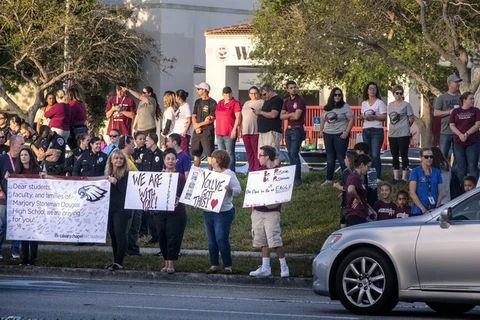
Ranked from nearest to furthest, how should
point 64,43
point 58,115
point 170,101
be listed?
1. point 58,115
2. point 170,101
3. point 64,43

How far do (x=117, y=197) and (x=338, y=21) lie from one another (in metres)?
11.0

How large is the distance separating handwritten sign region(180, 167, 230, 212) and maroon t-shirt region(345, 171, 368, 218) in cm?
169

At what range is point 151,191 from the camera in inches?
646

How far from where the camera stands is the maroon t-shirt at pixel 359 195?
15.3m

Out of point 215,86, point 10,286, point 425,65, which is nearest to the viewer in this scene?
point 10,286

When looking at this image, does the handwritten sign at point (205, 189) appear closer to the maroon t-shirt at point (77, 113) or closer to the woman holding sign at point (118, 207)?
the woman holding sign at point (118, 207)

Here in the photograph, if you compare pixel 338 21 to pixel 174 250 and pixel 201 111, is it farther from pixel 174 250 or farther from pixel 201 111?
pixel 174 250

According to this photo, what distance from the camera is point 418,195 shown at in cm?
1605

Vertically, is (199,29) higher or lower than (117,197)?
higher

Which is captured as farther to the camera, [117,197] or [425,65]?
[425,65]

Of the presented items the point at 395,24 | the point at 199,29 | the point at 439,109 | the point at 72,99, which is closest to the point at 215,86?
the point at 199,29

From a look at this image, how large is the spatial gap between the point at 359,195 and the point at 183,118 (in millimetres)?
7683

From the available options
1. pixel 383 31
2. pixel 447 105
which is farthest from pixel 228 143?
pixel 383 31

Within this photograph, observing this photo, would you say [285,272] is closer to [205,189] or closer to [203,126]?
[205,189]
